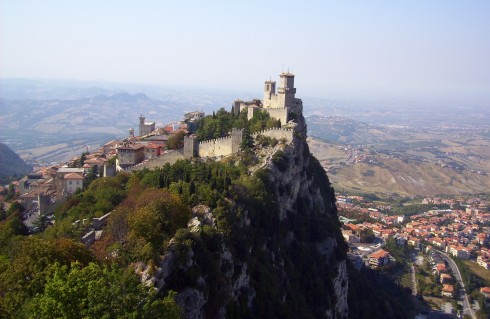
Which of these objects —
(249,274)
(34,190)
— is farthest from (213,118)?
(249,274)

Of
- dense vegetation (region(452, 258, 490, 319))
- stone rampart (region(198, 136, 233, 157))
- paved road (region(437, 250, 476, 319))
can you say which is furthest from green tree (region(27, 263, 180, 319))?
paved road (region(437, 250, 476, 319))

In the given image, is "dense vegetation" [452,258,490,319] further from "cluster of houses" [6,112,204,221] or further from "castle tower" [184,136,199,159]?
"cluster of houses" [6,112,204,221]

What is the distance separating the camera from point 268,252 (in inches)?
1355

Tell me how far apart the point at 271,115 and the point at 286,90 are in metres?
3.05

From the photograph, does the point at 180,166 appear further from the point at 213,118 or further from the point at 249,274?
the point at 213,118

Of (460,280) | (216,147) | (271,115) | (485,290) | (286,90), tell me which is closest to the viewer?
(216,147)

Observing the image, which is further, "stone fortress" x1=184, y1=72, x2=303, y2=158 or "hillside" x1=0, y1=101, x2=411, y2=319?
"stone fortress" x1=184, y1=72, x2=303, y2=158

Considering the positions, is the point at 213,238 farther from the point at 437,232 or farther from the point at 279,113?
the point at 437,232

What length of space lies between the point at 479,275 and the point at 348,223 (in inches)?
856

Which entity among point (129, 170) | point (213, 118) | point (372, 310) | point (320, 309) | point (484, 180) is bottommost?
point (484, 180)

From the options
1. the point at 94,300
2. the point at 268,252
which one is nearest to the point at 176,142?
the point at 268,252

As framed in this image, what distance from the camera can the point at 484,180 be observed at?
168625 millimetres

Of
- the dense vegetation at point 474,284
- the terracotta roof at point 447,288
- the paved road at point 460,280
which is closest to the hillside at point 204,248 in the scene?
the paved road at point 460,280

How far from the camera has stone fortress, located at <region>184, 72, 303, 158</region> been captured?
141 ft
